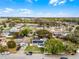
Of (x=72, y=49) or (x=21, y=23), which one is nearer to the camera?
(x=72, y=49)

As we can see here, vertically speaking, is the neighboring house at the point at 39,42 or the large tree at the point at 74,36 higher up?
the large tree at the point at 74,36

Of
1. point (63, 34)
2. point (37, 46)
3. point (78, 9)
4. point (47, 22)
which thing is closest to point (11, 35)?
point (37, 46)

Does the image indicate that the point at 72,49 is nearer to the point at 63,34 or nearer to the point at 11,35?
the point at 63,34

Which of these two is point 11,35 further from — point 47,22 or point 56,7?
point 56,7

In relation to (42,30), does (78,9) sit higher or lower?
higher

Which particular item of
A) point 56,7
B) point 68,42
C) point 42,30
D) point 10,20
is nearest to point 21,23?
point 10,20

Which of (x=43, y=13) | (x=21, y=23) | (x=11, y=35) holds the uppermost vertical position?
(x=43, y=13)

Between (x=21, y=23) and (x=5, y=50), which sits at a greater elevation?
(x=21, y=23)

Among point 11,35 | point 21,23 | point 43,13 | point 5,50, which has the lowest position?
point 5,50

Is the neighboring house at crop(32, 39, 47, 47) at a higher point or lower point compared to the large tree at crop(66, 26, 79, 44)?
lower
